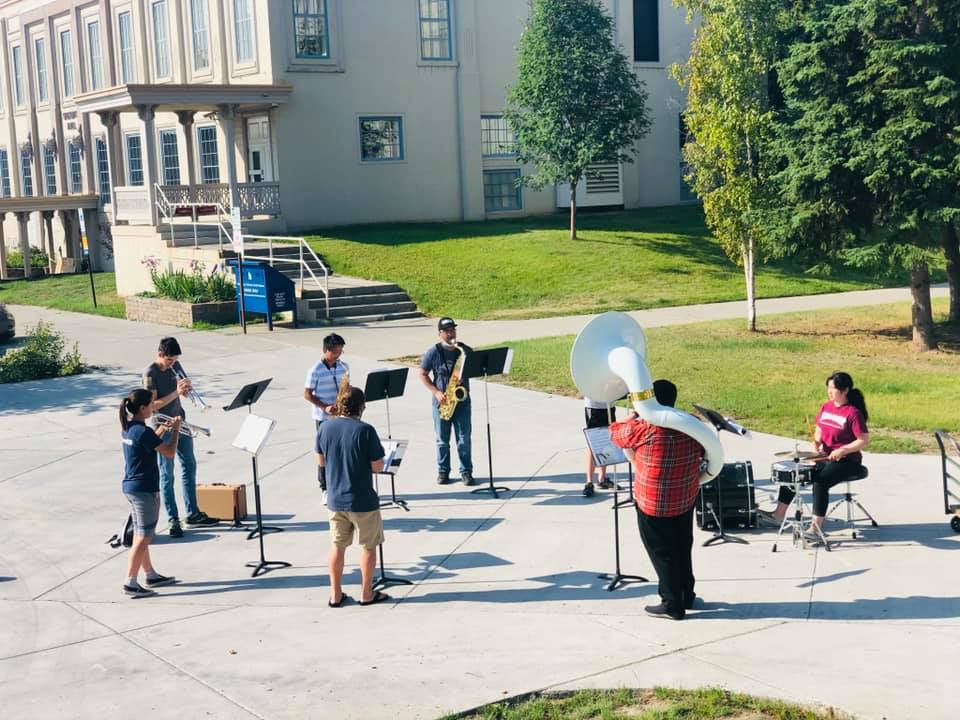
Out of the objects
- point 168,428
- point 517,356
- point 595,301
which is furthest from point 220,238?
point 168,428

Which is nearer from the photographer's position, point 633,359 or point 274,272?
point 633,359

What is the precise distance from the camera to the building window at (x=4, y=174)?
168 ft

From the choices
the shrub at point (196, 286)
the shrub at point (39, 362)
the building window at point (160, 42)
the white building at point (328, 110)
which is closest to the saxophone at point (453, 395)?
the shrub at point (39, 362)

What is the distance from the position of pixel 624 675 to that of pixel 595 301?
1973cm

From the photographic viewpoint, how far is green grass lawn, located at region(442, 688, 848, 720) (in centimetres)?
678

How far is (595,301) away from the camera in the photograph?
26.8 meters

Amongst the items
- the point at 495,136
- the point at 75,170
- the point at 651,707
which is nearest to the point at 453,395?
the point at 651,707

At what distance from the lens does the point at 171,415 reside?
11.1 m

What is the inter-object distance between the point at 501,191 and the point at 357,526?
30.7 metres

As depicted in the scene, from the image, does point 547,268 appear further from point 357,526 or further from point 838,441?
point 357,526

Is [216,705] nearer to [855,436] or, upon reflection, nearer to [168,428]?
[168,428]

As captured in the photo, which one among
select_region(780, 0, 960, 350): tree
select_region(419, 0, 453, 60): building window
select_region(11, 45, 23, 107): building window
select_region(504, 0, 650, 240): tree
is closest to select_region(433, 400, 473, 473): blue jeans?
select_region(780, 0, 960, 350): tree

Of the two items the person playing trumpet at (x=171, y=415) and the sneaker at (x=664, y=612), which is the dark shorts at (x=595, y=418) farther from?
the person playing trumpet at (x=171, y=415)

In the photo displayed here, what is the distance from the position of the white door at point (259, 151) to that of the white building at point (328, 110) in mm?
60
